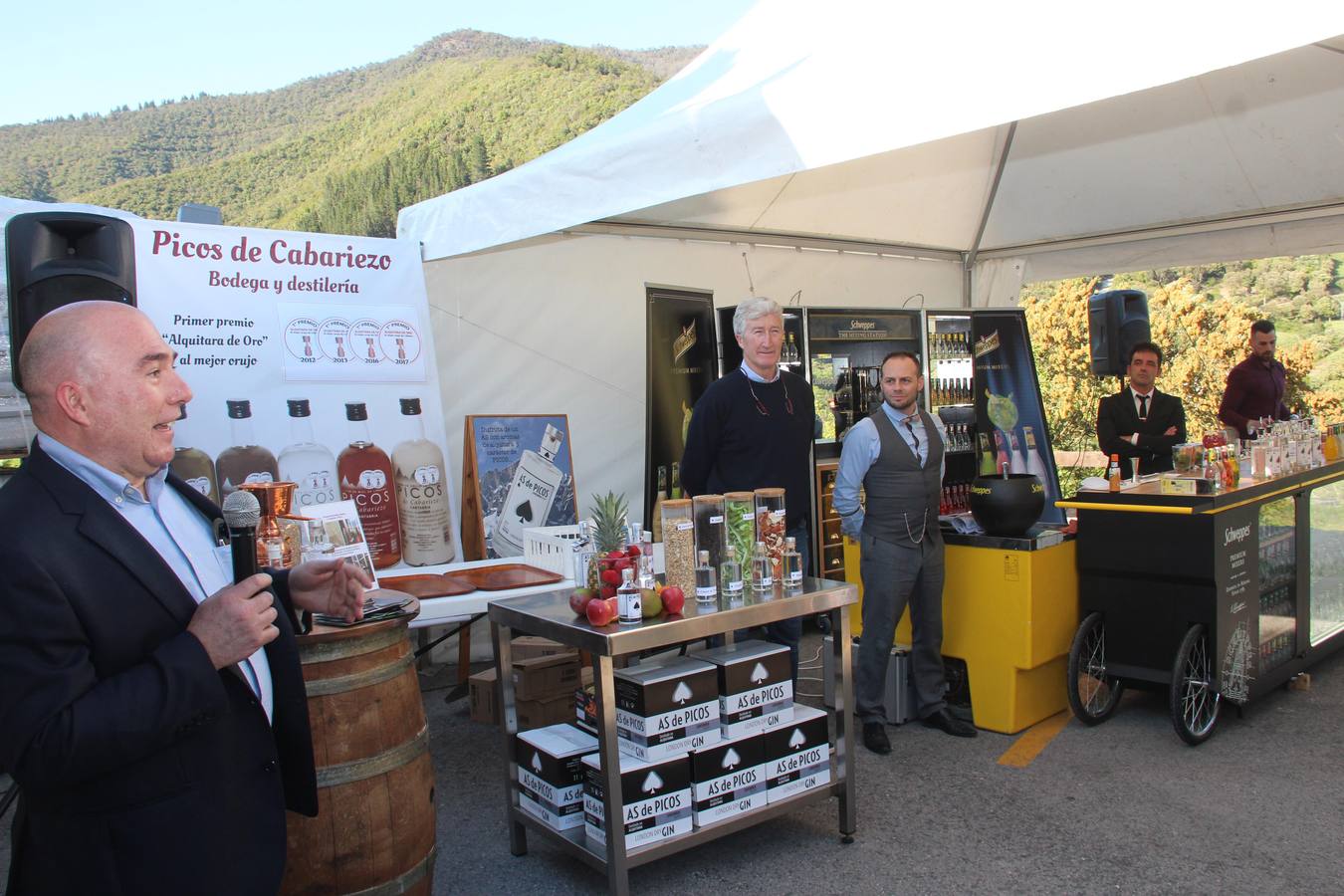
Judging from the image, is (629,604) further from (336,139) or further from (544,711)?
(336,139)

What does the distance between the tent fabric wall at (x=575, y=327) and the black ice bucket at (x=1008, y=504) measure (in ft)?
7.15

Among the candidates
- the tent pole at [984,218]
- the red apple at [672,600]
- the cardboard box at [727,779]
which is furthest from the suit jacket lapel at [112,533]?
the tent pole at [984,218]

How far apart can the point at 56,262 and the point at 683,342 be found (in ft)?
10.7

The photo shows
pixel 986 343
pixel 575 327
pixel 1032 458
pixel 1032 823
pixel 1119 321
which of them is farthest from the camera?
pixel 1119 321

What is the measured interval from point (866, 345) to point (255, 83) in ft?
145

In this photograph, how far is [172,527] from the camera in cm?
163

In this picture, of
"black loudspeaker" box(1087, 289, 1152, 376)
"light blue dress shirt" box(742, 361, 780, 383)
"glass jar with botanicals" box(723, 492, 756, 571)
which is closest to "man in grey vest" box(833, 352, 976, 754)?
"light blue dress shirt" box(742, 361, 780, 383)

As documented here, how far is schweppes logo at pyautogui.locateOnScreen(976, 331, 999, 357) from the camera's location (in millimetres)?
6598

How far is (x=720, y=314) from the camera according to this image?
5.83m

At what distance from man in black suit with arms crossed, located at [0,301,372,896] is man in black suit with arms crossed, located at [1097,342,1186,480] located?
507cm

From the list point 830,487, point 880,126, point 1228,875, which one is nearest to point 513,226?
point 880,126

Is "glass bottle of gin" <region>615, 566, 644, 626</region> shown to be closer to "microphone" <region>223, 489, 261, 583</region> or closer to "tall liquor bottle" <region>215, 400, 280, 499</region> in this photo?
"microphone" <region>223, 489, 261, 583</region>

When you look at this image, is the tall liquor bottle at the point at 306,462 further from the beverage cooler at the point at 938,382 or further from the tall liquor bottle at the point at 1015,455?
the tall liquor bottle at the point at 1015,455

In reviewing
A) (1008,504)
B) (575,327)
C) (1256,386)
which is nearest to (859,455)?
(1008,504)
